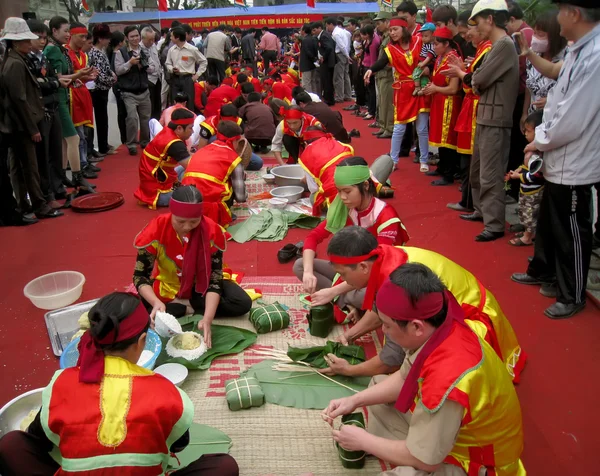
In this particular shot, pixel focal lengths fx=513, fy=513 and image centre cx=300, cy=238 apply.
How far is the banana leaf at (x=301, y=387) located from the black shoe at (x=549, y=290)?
1480mm

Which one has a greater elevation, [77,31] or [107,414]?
[77,31]

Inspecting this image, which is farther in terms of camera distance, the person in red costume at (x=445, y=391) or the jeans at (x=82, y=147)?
the jeans at (x=82, y=147)

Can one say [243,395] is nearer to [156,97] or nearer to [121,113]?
[121,113]

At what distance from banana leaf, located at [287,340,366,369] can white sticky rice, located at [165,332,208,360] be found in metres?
0.44

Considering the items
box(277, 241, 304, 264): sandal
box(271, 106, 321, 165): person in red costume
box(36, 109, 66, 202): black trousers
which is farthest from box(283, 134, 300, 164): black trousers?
box(36, 109, 66, 202): black trousers

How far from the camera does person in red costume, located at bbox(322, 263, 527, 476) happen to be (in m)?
1.45

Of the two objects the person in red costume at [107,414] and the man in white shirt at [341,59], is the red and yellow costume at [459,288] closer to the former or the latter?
the person in red costume at [107,414]

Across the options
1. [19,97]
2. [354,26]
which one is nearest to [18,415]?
[19,97]

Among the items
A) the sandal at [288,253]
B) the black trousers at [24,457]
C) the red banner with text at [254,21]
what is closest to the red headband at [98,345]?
the black trousers at [24,457]

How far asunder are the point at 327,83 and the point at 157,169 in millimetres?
6755

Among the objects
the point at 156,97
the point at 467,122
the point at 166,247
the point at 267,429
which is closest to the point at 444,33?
the point at 467,122

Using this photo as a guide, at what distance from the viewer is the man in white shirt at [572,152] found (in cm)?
260

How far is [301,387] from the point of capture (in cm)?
240

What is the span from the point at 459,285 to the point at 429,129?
382cm
